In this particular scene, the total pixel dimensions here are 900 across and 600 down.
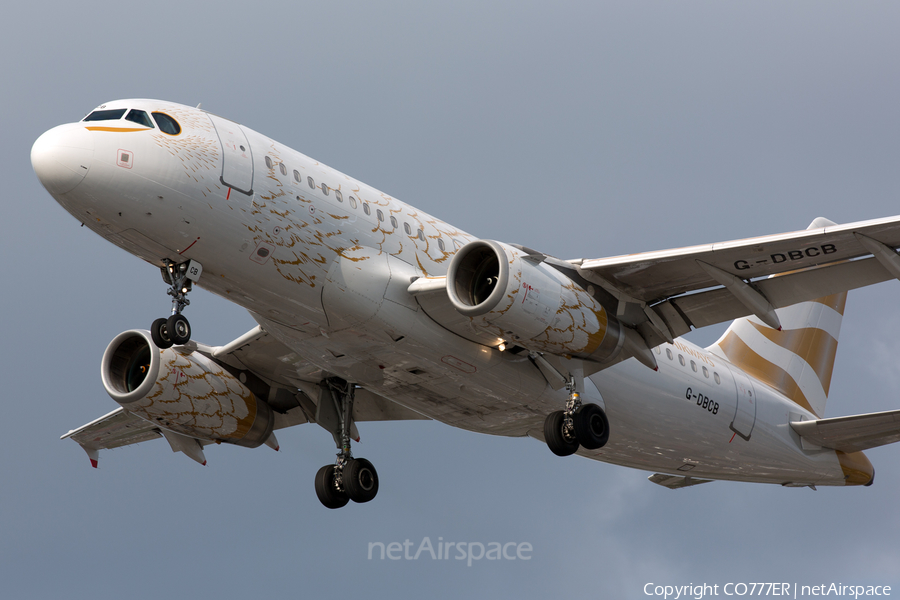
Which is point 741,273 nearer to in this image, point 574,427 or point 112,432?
point 574,427

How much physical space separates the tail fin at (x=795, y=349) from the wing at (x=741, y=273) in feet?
21.9

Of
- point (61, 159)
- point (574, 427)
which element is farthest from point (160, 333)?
point (574, 427)

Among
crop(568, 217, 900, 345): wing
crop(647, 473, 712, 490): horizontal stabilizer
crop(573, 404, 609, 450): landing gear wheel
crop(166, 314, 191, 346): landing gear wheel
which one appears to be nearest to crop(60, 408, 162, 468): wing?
crop(166, 314, 191, 346): landing gear wheel

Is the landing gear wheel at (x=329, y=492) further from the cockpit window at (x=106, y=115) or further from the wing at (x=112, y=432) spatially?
the cockpit window at (x=106, y=115)

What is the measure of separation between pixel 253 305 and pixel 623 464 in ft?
36.6

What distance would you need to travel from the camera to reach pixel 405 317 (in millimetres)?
18984

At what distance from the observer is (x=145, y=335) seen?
75.2 ft

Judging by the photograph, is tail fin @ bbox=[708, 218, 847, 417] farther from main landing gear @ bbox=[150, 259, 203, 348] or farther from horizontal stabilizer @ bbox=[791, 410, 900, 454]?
main landing gear @ bbox=[150, 259, 203, 348]

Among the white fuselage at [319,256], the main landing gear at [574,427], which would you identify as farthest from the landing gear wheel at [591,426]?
the white fuselage at [319,256]

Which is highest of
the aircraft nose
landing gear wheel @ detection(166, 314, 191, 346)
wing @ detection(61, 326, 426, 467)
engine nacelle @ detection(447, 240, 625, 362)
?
the aircraft nose

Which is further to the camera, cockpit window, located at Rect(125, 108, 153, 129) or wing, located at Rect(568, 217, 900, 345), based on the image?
wing, located at Rect(568, 217, 900, 345)

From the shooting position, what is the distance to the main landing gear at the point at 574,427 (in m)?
20.5

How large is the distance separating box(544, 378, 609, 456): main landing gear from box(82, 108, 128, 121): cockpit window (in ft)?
32.8

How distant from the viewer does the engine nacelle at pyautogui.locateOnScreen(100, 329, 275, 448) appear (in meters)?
22.9
